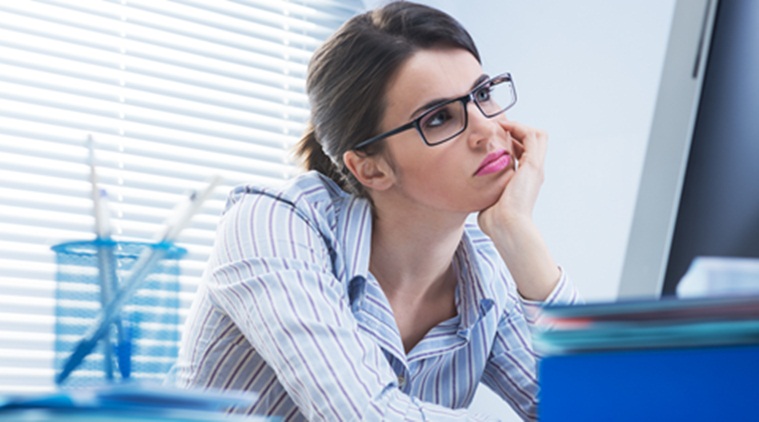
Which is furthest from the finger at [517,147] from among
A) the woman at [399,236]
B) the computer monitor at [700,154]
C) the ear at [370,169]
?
the computer monitor at [700,154]

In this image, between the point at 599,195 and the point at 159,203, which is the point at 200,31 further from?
the point at 599,195

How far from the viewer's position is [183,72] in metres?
2.28

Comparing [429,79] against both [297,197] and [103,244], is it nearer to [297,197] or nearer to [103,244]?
[297,197]

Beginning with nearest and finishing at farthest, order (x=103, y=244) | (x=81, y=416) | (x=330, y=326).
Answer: (x=81, y=416)
(x=330, y=326)
(x=103, y=244)

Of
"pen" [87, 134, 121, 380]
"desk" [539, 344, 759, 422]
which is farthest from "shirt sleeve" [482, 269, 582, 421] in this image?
"desk" [539, 344, 759, 422]

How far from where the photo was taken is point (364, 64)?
146 centimetres

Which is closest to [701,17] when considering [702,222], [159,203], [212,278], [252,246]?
[702,222]

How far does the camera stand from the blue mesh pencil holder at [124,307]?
115 cm

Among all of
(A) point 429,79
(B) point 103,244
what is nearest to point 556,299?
(A) point 429,79

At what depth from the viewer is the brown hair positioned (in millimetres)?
1452

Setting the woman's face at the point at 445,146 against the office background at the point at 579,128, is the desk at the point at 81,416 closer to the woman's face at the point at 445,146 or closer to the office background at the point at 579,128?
the woman's face at the point at 445,146

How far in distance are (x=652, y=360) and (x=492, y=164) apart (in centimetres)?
103

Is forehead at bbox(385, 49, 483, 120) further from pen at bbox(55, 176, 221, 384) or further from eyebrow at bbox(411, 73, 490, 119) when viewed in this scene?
pen at bbox(55, 176, 221, 384)

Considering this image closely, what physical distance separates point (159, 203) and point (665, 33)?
1283 mm
